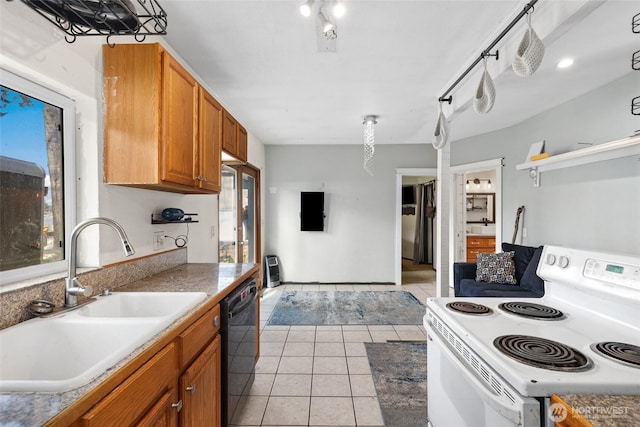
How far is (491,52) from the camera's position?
212 cm

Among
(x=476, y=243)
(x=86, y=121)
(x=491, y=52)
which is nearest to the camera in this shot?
(x=86, y=121)

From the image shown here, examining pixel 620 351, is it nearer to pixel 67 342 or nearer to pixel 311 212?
pixel 67 342

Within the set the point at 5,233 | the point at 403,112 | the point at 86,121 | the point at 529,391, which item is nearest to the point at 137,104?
the point at 86,121

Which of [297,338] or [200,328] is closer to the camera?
[200,328]

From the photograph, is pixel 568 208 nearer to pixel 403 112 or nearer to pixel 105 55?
pixel 403 112

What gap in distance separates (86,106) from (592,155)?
381 centimetres

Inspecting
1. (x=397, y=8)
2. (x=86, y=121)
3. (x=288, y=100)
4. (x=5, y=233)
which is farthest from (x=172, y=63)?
(x=288, y=100)

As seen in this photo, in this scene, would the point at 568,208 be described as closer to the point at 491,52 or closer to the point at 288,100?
the point at 491,52

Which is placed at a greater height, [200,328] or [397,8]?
[397,8]

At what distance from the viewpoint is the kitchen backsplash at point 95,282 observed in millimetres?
1059

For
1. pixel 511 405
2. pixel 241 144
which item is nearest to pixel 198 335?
pixel 511 405

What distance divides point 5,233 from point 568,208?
446cm

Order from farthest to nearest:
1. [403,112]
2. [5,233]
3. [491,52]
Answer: [403,112], [491,52], [5,233]

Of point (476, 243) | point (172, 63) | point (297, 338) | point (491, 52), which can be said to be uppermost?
point (491, 52)
